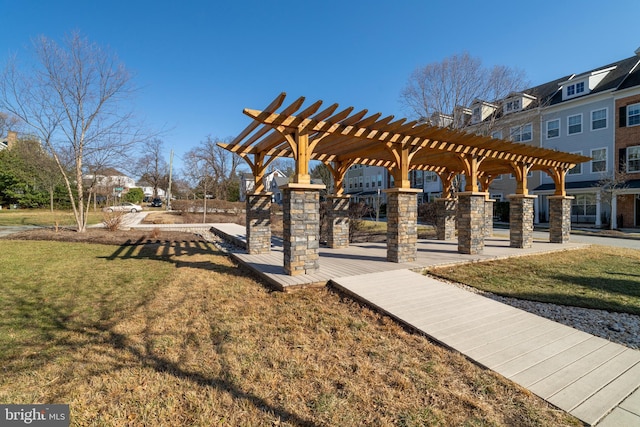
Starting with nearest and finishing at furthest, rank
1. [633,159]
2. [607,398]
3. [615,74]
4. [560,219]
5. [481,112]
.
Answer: [607,398] < [560,219] < [633,159] < [481,112] < [615,74]

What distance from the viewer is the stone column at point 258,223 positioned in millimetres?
8641

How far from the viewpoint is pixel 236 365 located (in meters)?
3.02

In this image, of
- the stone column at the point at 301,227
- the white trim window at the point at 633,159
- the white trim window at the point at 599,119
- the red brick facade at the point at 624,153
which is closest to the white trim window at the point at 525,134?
the white trim window at the point at 599,119

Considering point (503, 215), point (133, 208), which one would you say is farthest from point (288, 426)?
point (133, 208)

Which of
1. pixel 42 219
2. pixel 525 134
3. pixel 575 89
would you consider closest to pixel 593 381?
pixel 525 134

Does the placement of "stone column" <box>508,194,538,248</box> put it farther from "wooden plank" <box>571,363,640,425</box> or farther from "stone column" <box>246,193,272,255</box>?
"stone column" <box>246,193,272,255</box>

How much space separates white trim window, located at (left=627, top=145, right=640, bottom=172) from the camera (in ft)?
57.4

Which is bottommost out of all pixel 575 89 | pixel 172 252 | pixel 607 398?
pixel 607 398

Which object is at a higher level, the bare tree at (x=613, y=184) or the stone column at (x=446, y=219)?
the bare tree at (x=613, y=184)

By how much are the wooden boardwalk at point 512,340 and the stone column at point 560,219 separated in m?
8.51

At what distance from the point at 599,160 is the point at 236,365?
26000mm

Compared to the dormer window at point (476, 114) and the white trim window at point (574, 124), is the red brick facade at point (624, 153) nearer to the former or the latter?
the white trim window at point (574, 124)

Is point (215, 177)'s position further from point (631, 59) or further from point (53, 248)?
point (631, 59)

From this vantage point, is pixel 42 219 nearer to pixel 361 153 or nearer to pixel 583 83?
pixel 361 153
